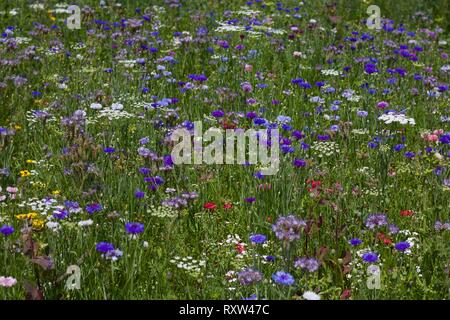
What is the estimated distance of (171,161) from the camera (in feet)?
14.1

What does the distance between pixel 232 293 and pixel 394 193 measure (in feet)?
5.28

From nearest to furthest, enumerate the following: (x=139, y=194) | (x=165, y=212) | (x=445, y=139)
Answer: (x=165, y=212), (x=139, y=194), (x=445, y=139)

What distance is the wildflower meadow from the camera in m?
3.35

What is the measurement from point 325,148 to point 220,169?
736mm

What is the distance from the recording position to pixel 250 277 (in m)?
3.10

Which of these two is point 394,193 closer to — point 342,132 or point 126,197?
point 342,132

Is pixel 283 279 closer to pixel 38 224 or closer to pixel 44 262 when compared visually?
pixel 44 262

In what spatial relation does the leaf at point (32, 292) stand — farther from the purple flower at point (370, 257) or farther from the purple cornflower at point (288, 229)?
the purple flower at point (370, 257)

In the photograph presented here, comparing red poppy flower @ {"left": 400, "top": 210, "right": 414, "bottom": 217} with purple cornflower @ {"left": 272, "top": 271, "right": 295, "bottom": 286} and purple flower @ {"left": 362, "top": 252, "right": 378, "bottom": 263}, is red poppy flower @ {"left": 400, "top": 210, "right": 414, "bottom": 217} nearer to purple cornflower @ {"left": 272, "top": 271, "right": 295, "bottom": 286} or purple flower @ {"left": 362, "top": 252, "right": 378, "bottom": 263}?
purple flower @ {"left": 362, "top": 252, "right": 378, "bottom": 263}

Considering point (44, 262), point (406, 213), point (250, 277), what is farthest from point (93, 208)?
point (406, 213)

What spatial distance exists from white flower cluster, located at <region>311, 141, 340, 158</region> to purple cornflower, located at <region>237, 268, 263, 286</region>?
1594 mm

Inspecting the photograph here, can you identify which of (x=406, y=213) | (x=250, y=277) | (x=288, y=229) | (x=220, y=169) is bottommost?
(x=220, y=169)

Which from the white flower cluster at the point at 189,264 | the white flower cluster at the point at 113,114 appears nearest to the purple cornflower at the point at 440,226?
the white flower cluster at the point at 189,264

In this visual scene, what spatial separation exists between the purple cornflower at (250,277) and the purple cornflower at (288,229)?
0.23 metres
